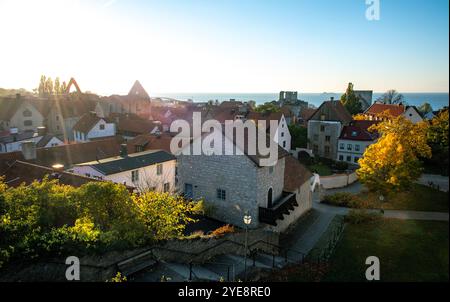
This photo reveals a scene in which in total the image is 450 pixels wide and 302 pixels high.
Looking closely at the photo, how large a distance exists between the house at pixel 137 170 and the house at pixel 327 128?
2597cm

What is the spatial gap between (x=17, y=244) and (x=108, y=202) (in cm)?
336

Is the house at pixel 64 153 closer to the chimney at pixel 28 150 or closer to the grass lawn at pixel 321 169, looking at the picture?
the chimney at pixel 28 150

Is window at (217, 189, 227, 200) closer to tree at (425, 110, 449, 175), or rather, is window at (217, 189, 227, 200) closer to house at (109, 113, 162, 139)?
tree at (425, 110, 449, 175)

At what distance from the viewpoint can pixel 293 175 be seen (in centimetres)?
2498

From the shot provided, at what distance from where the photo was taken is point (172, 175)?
93.7 feet

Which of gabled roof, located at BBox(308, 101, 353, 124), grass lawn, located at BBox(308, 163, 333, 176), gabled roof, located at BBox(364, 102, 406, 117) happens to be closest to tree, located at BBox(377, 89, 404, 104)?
gabled roof, located at BBox(364, 102, 406, 117)

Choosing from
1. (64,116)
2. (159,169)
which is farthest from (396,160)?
(64,116)

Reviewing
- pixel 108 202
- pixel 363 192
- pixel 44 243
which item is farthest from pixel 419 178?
pixel 44 243

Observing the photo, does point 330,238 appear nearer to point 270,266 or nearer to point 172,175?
point 270,266

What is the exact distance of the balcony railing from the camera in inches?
757

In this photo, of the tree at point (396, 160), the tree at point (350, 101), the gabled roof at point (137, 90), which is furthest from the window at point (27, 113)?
the tree at point (350, 101)

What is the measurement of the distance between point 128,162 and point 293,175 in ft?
42.9

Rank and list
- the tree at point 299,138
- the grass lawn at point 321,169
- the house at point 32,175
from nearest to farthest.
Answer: the house at point 32,175 < the grass lawn at point 321,169 < the tree at point 299,138

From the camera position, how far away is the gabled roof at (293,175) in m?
23.7
